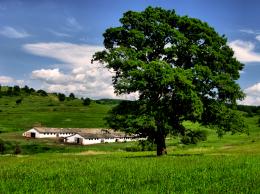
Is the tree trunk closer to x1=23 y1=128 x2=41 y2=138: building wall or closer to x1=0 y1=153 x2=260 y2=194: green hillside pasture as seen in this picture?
x1=0 y1=153 x2=260 y2=194: green hillside pasture

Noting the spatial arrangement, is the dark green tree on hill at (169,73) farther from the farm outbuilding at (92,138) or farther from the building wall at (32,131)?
the building wall at (32,131)

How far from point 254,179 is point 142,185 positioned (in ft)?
Result: 19.9

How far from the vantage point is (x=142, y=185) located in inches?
893

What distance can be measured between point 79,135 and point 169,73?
117m

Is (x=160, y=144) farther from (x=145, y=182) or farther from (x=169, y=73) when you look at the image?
(x=145, y=182)

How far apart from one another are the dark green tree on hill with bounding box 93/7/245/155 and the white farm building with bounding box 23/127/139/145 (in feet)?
346

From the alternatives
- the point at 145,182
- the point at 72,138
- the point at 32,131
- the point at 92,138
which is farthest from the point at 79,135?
the point at 145,182

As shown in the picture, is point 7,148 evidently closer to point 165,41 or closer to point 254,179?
point 165,41

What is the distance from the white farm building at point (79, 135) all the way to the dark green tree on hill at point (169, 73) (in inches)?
4148

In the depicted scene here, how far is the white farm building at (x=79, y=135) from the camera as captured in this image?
160 metres

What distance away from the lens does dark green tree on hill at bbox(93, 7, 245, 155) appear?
154 feet

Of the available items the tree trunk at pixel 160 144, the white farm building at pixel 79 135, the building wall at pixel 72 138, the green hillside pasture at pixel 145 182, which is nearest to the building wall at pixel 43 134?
the white farm building at pixel 79 135

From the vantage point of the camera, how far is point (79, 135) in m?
160

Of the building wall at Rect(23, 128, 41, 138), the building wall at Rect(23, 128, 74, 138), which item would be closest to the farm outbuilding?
the building wall at Rect(23, 128, 74, 138)
